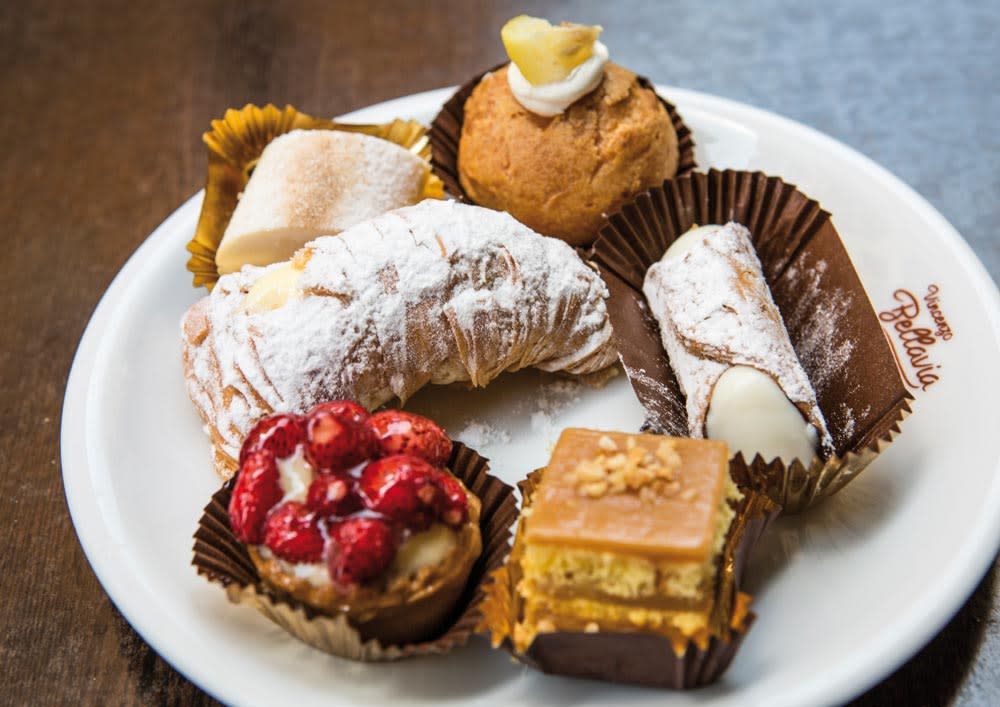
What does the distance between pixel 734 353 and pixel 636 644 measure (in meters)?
0.64

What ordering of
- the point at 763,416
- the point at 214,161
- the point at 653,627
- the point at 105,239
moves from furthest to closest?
the point at 105,239 < the point at 214,161 < the point at 763,416 < the point at 653,627

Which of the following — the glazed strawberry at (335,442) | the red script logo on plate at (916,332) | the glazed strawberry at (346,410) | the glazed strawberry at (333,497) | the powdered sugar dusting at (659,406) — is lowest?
the powdered sugar dusting at (659,406)

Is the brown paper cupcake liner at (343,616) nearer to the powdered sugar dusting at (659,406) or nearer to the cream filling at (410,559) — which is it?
the cream filling at (410,559)

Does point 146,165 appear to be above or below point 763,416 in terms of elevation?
below

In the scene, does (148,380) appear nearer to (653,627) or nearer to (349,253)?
(349,253)

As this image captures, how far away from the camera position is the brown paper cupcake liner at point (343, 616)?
1570mm

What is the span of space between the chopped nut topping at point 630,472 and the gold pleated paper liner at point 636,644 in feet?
0.55

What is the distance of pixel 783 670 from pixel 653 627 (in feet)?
0.76

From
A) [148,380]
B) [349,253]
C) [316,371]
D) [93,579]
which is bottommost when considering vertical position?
[93,579]

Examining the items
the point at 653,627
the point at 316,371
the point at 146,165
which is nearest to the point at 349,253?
the point at 316,371

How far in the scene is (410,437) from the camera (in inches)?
65.1

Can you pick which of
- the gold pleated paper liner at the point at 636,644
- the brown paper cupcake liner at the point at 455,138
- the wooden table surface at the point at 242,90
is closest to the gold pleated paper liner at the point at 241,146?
the brown paper cupcake liner at the point at 455,138

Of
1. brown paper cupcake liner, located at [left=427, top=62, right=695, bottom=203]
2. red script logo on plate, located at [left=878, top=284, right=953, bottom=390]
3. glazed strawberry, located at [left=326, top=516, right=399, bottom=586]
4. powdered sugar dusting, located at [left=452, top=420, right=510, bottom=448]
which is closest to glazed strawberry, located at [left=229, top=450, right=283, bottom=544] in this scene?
glazed strawberry, located at [left=326, top=516, right=399, bottom=586]

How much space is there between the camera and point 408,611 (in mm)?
1580
